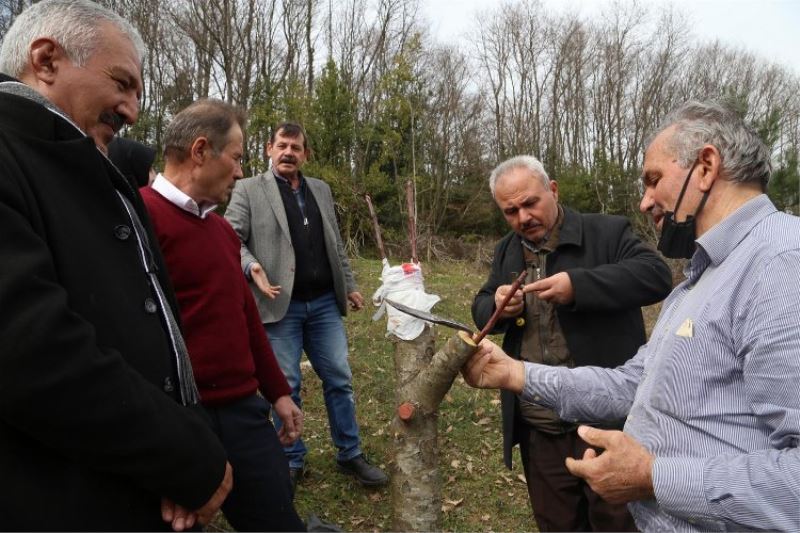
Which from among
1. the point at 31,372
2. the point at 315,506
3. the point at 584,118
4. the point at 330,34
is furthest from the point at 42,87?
the point at 584,118

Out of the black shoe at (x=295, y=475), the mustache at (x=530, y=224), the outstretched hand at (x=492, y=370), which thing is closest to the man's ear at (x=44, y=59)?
the outstretched hand at (x=492, y=370)

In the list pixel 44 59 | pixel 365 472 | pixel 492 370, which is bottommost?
pixel 365 472

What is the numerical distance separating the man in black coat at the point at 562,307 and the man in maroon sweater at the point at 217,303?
3.90 ft

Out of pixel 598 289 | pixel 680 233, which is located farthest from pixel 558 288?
pixel 680 233

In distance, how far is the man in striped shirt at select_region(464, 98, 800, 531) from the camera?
122 centimetres

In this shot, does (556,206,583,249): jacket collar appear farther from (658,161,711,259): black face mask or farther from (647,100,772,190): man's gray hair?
(647,100,772,190): man's gray hair

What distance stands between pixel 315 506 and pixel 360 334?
4.41 meters

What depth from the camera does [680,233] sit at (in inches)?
65.2

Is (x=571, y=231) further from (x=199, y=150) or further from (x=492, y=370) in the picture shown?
(x=199, y=150)

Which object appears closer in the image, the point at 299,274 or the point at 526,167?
the point at 526,167

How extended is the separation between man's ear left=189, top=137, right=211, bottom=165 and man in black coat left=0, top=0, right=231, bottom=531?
0.66 metres

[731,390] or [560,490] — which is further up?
[731,390]

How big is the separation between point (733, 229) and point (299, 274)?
9.40 ft

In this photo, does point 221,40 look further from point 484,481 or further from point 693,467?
point 693,467
